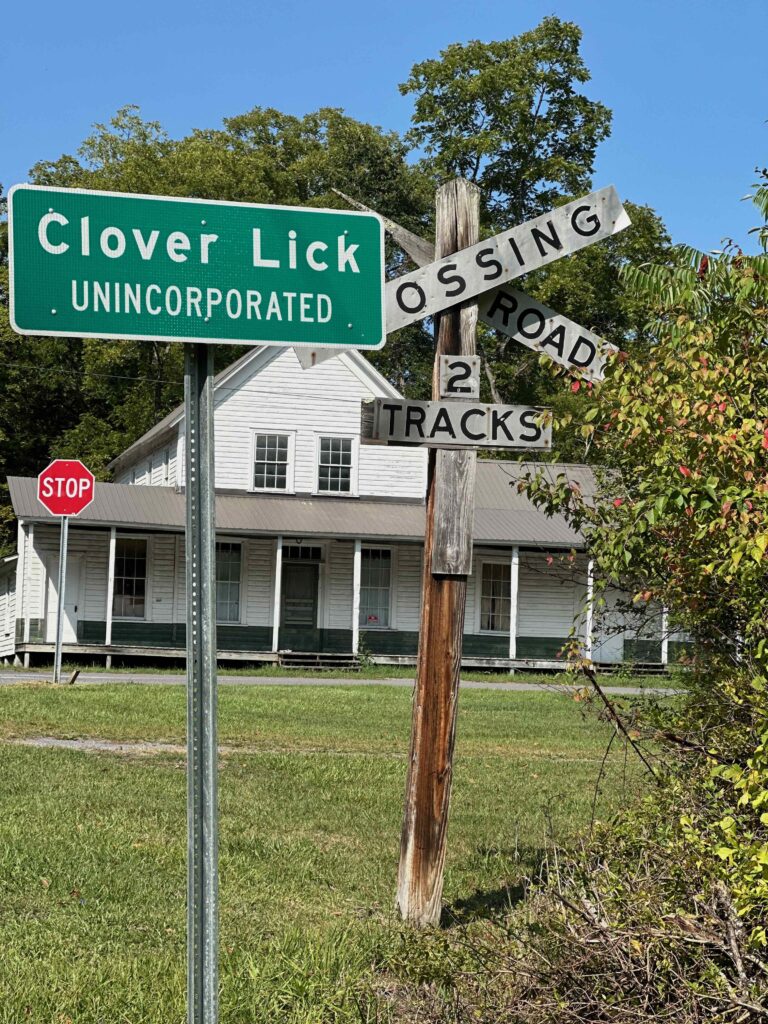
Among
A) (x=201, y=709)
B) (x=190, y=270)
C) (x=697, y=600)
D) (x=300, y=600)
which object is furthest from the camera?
(x=300, y=600)

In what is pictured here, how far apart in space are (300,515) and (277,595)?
6.73 ft

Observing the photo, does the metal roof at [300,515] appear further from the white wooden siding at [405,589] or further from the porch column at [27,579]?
the white wooden siding at [405,589]

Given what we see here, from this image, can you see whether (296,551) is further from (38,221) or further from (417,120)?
(38,221)

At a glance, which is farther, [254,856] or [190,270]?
→ [254,856]

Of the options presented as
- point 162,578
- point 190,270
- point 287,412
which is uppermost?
point 190,270

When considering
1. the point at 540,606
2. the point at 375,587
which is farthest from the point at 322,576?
the point at 540,606

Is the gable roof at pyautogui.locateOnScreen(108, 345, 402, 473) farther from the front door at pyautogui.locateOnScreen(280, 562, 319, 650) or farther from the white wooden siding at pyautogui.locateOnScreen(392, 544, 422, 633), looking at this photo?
the front door at pyautogui.locateOnScreen(280, 562, 319, 650)

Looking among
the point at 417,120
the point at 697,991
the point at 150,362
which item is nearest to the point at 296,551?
the point at 150,362

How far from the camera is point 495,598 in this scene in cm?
3453

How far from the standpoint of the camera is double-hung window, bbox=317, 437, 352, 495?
109 ft

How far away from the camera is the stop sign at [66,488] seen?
21.3 metres

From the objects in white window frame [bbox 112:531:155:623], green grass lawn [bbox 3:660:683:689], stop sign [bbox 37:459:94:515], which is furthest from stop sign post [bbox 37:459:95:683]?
white window frame [bbox 112:531:155:623]

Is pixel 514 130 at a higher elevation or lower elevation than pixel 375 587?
higher

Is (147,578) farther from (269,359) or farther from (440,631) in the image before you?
(440,631)
